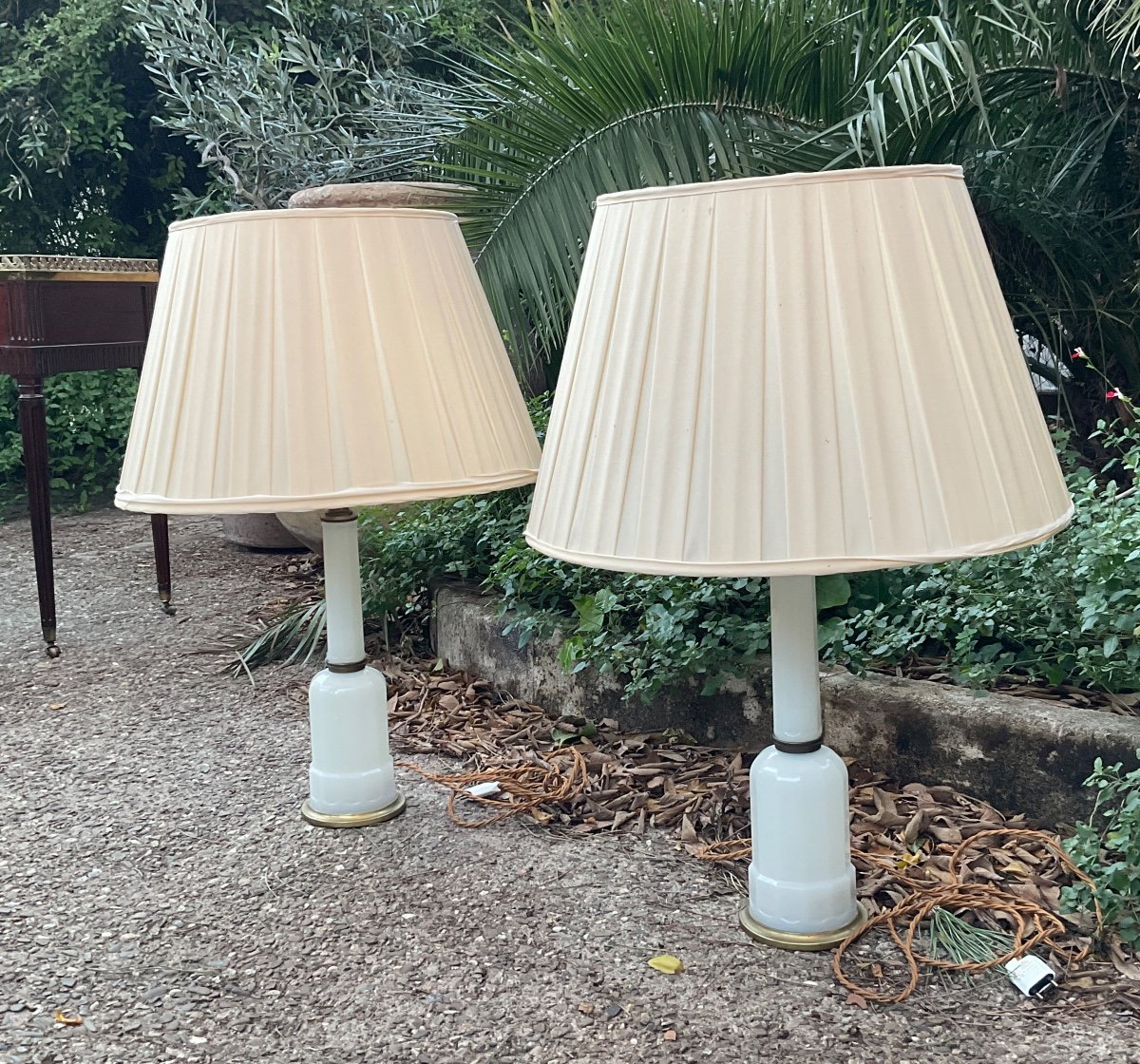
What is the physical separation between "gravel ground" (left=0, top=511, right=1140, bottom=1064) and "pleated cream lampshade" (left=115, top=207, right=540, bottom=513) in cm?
67

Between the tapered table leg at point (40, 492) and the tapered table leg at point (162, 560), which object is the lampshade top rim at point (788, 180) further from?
the tapered table leg at point (162, 560)

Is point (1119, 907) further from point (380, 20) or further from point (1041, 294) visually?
point (380, 20)

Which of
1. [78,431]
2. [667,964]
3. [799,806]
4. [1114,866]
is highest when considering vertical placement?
[78,431]

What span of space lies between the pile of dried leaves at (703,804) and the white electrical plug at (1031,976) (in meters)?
0.04

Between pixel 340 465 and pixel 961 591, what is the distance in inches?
50.2

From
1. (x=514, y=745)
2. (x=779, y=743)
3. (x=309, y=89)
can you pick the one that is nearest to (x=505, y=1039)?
(x=779, y=743)

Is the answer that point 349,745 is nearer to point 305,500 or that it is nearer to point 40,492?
point 305,500

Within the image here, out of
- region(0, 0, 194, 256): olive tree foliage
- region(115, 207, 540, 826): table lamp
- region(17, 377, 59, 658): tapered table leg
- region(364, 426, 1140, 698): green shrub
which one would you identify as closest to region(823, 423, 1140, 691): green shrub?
region(364, 426, 1140, 698): green shrub

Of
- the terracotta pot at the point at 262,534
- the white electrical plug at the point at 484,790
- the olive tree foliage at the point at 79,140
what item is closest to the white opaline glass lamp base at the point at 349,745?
the white electrical plug at the point at 484,790

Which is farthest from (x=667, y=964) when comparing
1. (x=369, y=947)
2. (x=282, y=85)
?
(x=282, y=85)

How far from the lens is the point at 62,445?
6.16 metres

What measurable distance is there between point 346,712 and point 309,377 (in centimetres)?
66

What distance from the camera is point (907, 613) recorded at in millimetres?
2398

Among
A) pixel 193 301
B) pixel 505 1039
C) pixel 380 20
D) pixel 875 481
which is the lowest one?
pixel 505 1039
